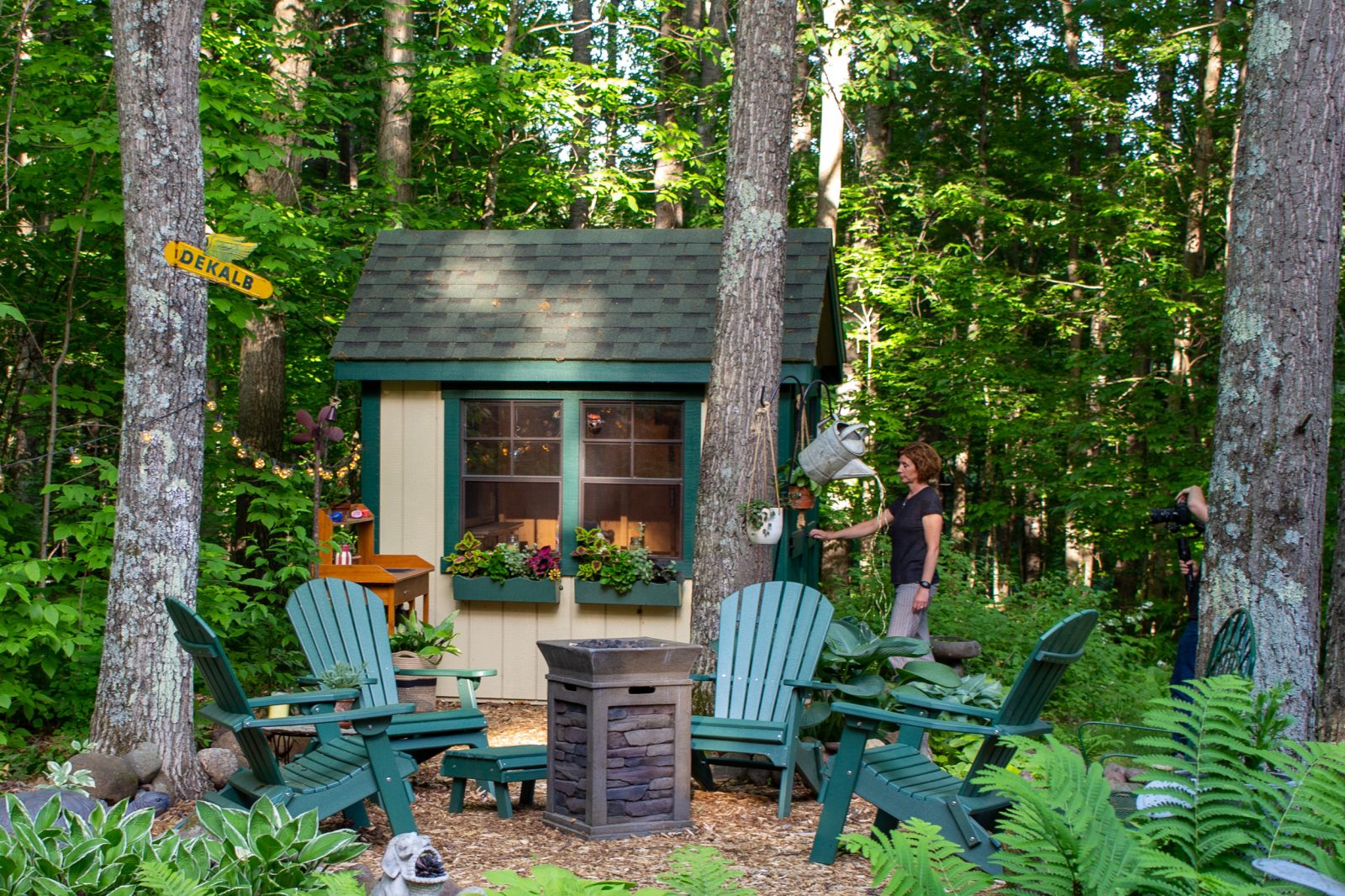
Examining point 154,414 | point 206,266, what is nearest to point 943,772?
point 154,414

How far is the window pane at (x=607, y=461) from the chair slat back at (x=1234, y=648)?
3948mm

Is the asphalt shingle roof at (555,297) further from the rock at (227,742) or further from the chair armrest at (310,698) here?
the chair armrest at (310,698)

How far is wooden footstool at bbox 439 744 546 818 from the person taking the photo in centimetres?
442

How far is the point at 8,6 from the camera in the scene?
632 cm

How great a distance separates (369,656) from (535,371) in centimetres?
274

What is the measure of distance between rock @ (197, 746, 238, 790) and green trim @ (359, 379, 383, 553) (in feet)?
8.94

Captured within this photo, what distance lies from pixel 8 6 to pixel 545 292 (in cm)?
339

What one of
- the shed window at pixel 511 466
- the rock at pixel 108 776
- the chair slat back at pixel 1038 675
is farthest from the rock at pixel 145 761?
the shed window at pixel 511 466

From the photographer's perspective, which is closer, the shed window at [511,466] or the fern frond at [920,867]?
the fern frond at [920,867]

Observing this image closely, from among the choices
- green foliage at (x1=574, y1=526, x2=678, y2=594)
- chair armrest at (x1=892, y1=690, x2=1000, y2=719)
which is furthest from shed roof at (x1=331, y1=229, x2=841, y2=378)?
chair armrest at (x1=892, y1=690, x2=1000, y2=719)

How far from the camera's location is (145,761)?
4.45m

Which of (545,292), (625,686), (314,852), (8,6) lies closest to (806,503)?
(625,686)

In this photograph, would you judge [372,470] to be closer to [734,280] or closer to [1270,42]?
[734,280]

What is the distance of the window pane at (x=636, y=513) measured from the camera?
24.2 ft
